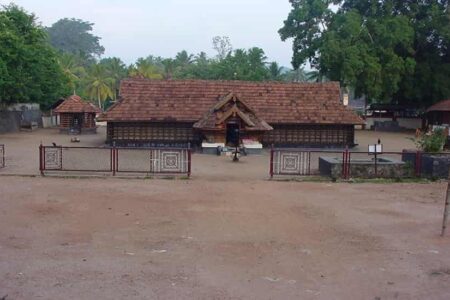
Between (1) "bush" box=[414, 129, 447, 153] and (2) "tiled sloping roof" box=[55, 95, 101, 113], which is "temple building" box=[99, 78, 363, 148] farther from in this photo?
(2) "tiled sloping roof" box=[55, 95, 101, 113]

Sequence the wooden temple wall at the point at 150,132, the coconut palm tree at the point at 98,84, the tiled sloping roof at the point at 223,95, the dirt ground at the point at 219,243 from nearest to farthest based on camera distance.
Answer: the dirt ground at the point at 219,243 < the tiled sloping roof at the point at 223,95 < the wooden temple wall at the point at 150,132 < the coconut palm tree at the point at 98,84

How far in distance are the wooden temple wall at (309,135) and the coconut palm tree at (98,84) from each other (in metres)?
38.2

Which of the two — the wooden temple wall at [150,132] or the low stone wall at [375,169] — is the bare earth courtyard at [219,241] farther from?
the wooden temple wall at [150,132]

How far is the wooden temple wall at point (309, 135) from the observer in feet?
102

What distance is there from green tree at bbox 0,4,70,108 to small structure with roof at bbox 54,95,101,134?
296 cm

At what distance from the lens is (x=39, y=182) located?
16047mm

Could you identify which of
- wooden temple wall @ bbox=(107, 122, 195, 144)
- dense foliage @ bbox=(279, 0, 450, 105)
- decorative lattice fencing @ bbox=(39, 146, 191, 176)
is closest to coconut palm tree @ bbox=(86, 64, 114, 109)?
dense foliage @ bbox=(279, 0, 450, 105)

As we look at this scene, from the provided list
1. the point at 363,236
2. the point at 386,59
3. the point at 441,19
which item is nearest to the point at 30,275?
the point at 363,236

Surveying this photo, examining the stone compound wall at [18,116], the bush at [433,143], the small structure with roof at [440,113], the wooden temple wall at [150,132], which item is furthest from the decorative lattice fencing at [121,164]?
the small structure with roof at [440,113]

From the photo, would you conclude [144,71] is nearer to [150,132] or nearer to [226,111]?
[150,132]

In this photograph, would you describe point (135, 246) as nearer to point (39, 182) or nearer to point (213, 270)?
point (213, 270)

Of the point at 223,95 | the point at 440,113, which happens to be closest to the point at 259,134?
the point at 223,95

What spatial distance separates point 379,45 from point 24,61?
28.7 m

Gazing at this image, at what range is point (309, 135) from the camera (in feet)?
102
